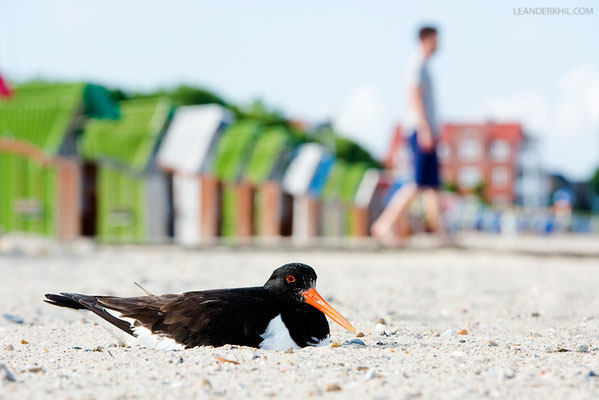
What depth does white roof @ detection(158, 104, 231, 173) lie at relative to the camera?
11.8m

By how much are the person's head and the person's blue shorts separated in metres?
1.30

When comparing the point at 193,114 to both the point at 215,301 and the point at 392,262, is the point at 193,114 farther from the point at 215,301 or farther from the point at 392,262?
the point at 215,301

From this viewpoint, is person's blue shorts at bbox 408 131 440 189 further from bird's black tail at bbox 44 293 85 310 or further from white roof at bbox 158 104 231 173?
bird's black tail at bbox 44 293 85 310

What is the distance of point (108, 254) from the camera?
891 cm

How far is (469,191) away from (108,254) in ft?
252

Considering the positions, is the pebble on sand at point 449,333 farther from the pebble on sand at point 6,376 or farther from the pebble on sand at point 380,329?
the pebble on sand at point 6,376

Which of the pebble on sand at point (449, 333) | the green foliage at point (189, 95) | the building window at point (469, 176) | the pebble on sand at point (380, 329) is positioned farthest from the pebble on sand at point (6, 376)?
the building window at point (469, 176)

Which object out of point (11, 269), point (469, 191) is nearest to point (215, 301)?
point (11, 269)

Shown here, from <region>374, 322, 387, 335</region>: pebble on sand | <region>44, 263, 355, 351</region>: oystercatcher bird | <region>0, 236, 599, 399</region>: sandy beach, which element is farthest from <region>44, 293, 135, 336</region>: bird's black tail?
<region>374, 322, 387, 335</region>: pebble on sand

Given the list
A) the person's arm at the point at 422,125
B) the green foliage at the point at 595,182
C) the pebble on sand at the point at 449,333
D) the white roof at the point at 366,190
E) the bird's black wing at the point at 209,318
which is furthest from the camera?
the green foliage at the point at 595,182

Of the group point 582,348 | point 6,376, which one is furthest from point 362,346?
point 6,376

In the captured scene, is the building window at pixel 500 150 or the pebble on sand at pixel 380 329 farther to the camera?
the building window at pixel 500 150

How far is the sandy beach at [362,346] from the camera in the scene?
2369 mm

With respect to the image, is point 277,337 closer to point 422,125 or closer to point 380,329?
point 380,329
